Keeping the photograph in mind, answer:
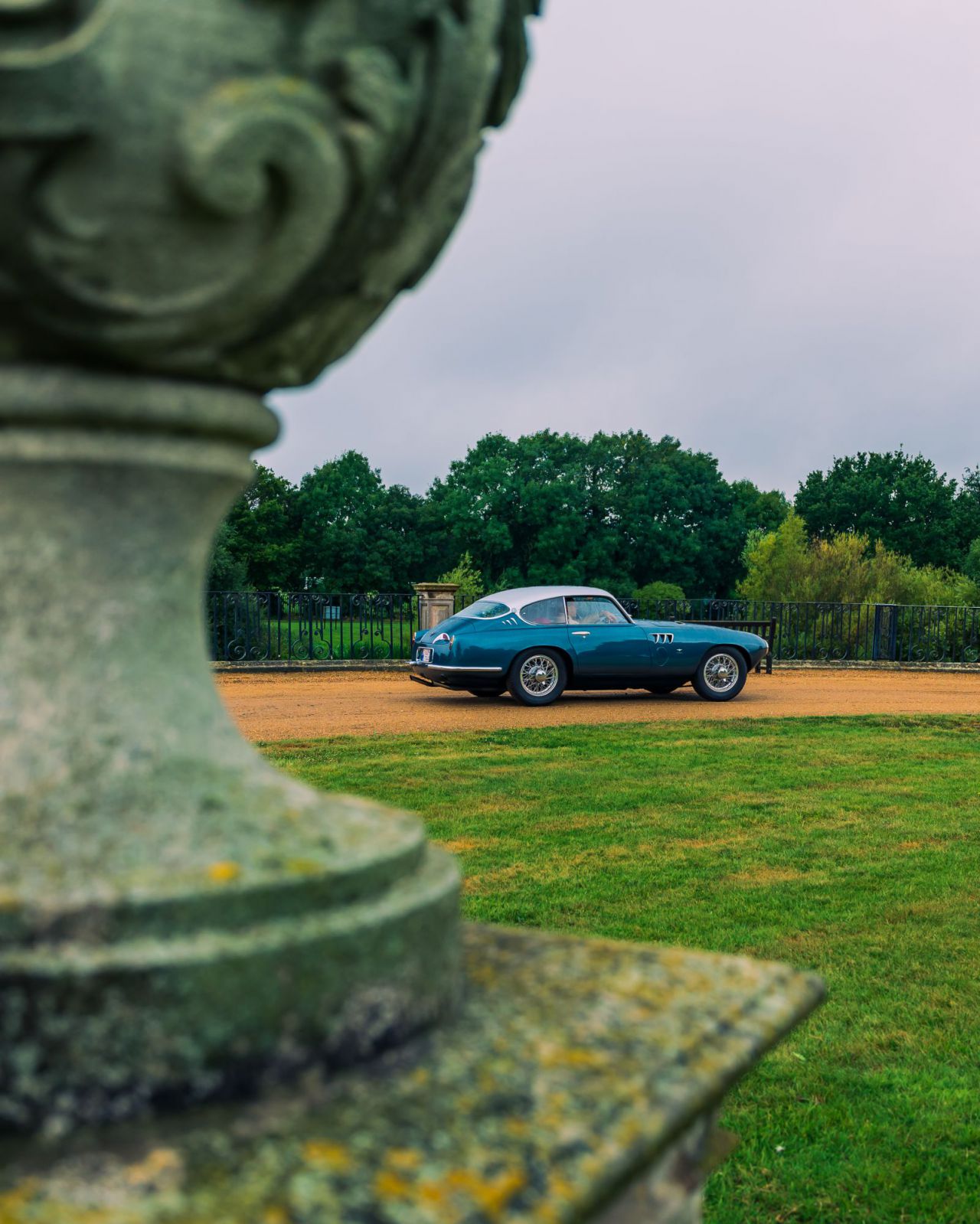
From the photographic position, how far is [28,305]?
3.66 ft

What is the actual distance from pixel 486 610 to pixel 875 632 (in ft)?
44.0

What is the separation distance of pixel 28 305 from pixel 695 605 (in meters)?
26.3

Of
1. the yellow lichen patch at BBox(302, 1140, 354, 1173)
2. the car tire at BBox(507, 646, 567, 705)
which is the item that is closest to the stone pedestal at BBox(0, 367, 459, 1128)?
the yellow lichen patch at BBox(302, 1140, 354, 1173)

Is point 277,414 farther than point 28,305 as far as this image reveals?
Yes

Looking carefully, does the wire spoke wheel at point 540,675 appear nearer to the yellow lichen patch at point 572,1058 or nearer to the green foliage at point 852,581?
the yellow lichen patch at point 572,1058

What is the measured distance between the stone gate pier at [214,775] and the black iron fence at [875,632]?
23169mm

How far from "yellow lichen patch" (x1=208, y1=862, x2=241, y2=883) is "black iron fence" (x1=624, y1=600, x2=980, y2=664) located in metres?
23.4

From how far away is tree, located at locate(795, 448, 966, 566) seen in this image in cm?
5981

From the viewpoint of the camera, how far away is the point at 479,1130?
1.07 metres

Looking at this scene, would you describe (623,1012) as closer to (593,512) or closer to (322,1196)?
(322,1196)

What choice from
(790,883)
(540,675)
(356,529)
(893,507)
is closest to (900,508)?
(893,507)

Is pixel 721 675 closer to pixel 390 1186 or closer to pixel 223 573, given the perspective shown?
pixel 390 1186

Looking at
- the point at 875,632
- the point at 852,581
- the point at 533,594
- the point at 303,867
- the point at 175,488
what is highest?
the point at 852,581

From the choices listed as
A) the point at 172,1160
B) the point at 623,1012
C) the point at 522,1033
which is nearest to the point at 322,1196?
the point at 172,1160
